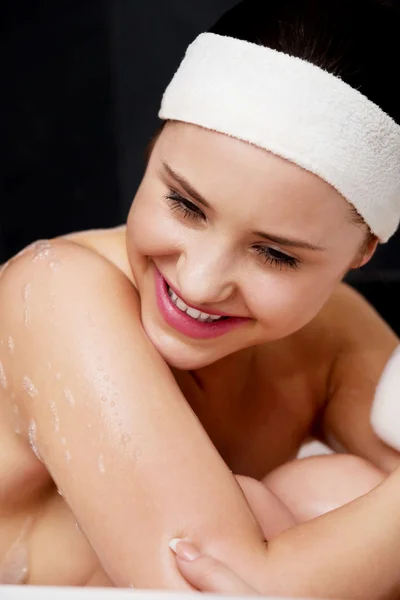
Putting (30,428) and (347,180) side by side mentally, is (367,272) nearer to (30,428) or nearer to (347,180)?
(347,180)

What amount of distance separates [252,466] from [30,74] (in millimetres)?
1048

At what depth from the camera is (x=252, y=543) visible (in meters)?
0.85

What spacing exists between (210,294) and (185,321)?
80 millimetres

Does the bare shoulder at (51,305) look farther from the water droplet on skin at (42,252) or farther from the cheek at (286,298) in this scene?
the cheek at (286,298)

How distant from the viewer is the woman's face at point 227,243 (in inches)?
33.7

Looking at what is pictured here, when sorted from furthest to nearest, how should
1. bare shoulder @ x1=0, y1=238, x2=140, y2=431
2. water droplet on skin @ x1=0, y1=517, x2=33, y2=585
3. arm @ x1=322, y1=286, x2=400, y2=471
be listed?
arm @ x1=322, y1=286, x2=400, y2=471 < water droplet on skin @ x1=0, y1=517, x2=33, y2=585 < bare shoulder @ x1=0, y1=238, x2=140, y2=431

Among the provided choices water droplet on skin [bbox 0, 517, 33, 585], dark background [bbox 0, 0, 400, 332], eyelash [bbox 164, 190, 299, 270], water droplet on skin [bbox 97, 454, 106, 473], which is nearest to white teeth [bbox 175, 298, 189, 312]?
eyelash [bbox 164, 190, 299, 270]

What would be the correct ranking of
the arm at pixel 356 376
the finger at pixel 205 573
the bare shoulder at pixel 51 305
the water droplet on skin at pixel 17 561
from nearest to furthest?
1. the finger at pixel 205 573
2. the bare shoulder at pixel 51 305
3. the water droplet on skin at pixel 17 561
4. the arm at pixel 356 376

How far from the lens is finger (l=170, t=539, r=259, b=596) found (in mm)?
789

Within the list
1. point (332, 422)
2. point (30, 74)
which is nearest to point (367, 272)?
point (332, 422)

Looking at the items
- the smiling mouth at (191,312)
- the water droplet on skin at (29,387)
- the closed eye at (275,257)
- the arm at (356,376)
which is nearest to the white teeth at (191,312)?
the smiling mouth at (191,312)

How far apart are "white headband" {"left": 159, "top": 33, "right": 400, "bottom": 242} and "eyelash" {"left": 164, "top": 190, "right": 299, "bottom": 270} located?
0.10 m

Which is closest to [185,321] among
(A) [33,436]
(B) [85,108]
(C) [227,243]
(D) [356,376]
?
(C) [227,243]

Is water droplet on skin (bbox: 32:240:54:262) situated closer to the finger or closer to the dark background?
the finger
